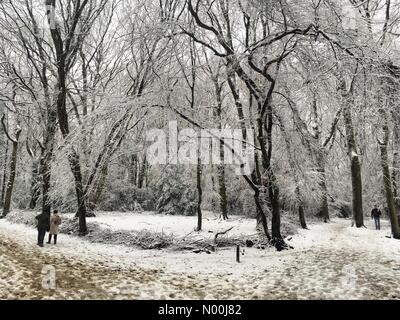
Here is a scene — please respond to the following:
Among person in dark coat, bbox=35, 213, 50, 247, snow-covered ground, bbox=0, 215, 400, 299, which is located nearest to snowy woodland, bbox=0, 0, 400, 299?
snow-covered ground, bbox=0, 215, 400, 299

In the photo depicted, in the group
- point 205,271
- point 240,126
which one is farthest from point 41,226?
point 240,126

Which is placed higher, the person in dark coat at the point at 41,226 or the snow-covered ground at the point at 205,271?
the person in dark coat at the point at 41,226

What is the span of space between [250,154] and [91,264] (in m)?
8.24

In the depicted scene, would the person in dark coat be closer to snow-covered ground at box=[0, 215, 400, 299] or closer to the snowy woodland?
snow-covered ground at box=[0, 215, 400, 299]

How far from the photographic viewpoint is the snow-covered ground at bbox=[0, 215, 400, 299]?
720 centimetres

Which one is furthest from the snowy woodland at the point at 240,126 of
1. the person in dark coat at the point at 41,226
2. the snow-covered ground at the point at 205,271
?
the person in dark coat at the point at 41,226

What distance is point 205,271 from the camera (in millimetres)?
9578

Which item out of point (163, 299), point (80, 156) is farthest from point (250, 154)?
point (163, 299)

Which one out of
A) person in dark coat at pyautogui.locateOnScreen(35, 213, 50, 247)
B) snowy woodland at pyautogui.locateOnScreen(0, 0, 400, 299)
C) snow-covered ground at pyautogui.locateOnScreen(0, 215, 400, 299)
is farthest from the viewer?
person in dark coat at pyautogui.locateOnScreen(35, 213, 50, 247)

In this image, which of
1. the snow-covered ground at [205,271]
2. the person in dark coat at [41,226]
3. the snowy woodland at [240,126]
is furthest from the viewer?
the person in dark coat at [41,226]

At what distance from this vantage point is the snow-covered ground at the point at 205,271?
23.6ft

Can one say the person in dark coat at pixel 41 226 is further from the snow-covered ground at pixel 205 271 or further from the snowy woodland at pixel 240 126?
the snowy woodland at pixel 240 126

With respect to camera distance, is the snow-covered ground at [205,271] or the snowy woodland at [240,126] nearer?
the snow-covered ground at [205,271]

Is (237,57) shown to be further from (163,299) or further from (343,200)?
(343,200)
